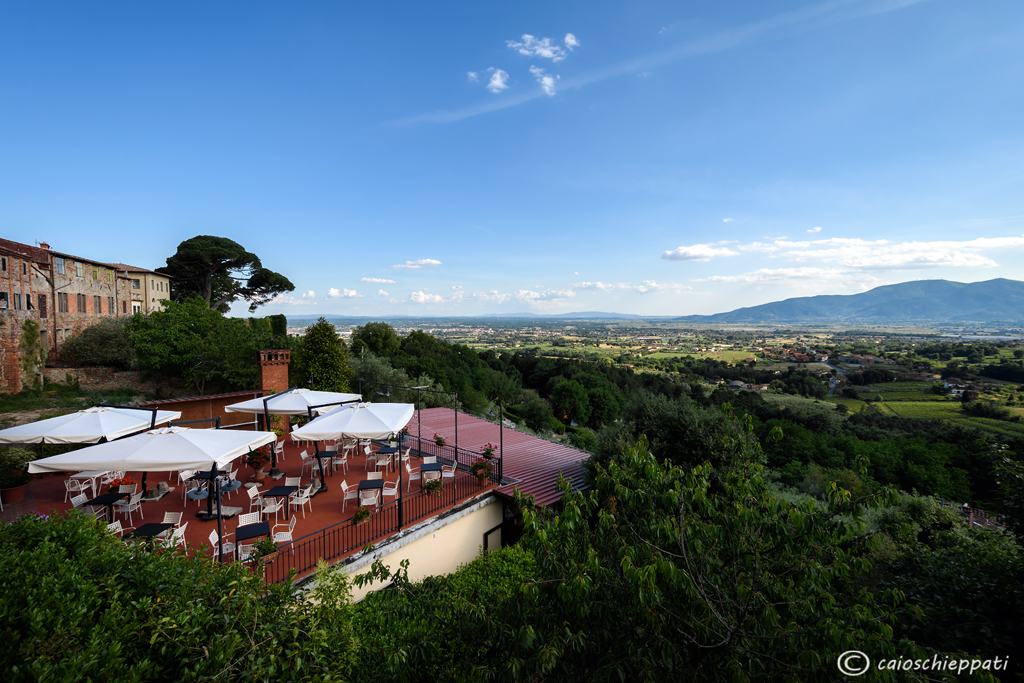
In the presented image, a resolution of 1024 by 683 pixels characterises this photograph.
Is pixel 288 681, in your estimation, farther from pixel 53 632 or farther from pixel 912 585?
pixel 912 585

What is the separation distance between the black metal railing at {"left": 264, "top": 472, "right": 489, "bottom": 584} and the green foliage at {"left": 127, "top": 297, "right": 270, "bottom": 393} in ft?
62.6

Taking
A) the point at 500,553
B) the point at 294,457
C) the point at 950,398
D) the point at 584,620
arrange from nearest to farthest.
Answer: the point at 584,620 < the point at 500,553 < the point at 294,457 < the point at 950,398

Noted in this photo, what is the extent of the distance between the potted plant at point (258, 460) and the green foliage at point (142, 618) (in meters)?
8.10

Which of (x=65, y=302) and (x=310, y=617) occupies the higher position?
(x=65, y=302)

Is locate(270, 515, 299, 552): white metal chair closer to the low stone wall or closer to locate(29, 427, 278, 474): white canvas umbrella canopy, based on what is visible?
locate(29, 427, 278, 474): white canvas umbrella canopy

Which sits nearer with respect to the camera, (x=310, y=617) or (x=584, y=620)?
(x=310, y=617)

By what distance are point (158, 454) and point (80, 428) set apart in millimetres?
4025

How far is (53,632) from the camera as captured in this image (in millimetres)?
2531

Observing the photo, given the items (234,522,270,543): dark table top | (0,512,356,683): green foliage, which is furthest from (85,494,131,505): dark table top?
(0,512,356,683): green foliage

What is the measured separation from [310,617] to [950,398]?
81.3 metres

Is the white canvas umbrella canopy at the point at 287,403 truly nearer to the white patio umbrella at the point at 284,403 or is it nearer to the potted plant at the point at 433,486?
→ the white patio umbrella at the point at 284,403

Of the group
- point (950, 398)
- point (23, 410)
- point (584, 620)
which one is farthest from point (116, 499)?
point (950, 398)

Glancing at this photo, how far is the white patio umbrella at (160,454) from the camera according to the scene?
6.75m

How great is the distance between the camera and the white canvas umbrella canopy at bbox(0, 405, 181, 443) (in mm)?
8438
